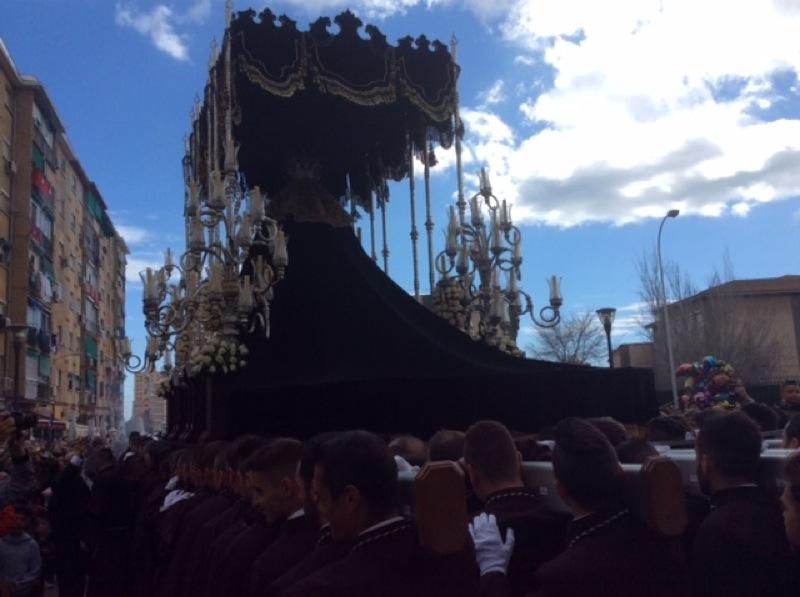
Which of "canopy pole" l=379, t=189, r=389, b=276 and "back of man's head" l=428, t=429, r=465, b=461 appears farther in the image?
"canopy pole" l=379, t=189, r=389, b=276

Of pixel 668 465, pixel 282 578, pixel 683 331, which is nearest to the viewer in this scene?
pixel 668 465

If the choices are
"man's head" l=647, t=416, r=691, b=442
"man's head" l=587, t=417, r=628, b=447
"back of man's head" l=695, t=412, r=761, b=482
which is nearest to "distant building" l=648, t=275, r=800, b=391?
"man's head" l=647, t=416, r=691, b=442

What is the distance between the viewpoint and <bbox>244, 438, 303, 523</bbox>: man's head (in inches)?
135

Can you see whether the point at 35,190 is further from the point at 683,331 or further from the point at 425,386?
the point at 425,386

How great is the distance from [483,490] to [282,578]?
846 mm

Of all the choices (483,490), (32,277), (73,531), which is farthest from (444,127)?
(32,277)

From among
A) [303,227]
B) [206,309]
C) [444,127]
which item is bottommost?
[206,309]

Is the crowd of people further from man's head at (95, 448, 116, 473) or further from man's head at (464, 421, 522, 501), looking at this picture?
man's head at (95, 448, 116, 473)

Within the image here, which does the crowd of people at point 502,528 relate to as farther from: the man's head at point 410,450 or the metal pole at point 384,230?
the metal pole at point 384,230

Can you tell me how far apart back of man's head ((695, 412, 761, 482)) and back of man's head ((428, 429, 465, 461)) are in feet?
4.32

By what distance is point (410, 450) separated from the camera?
5.06 m

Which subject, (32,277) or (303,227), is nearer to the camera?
(303,227)

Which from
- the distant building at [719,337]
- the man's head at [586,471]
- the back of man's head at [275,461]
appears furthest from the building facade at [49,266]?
the distant building at [719,337]

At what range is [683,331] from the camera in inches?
1518
